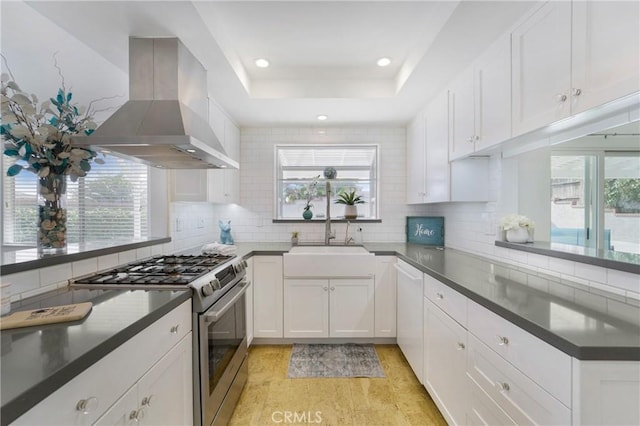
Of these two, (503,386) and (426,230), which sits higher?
(426,230)

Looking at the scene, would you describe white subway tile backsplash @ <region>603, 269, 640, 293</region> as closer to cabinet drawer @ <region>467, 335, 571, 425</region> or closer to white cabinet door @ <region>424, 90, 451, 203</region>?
cabinet drawer @ <region>467, 335, 571, 425</region>

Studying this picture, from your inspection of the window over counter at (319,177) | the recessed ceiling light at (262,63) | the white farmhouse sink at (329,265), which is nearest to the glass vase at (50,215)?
the recessed ceiling light at (262,63)

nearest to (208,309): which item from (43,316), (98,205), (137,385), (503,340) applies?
(137,385)

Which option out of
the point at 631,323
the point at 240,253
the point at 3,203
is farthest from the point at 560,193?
the point at 3,203

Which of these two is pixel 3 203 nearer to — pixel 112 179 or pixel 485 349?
pixel 112 179

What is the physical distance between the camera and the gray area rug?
2.45 meters

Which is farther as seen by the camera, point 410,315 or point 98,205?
point 98,205

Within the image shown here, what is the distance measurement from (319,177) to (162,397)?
2.76 m

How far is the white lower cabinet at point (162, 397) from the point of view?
0.98 m

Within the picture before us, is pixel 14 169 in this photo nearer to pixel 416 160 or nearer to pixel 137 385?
pixel 137 385

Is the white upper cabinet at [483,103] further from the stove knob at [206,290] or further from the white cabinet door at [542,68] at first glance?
Result: the stove knob at [206,290]

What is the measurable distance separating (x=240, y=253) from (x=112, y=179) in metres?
1.30

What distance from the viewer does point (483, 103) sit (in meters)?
1.92

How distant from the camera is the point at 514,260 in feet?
6.59
